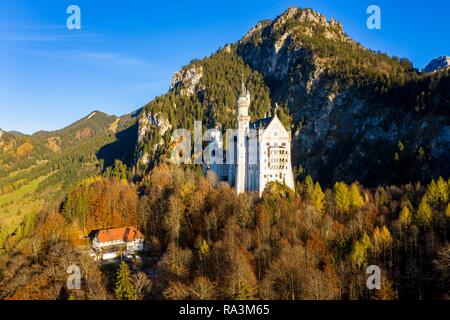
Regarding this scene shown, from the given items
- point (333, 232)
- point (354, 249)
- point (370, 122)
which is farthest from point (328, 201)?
point (370, 122)

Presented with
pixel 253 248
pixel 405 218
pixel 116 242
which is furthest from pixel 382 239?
pixel 116 242

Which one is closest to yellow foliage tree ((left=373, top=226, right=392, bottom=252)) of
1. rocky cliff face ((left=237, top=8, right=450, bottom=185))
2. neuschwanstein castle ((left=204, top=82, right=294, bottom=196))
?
neuschwanstein castle ((left=204, top=82, right=294, bottom=196))

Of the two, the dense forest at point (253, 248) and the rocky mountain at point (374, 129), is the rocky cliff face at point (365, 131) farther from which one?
the dense forest at point (253, 248)

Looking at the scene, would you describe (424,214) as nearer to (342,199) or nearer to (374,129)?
(342,199)

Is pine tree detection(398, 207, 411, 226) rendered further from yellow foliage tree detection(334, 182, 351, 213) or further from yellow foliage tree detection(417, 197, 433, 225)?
yellow foliage tree detection(334, 182, 351, 213)
